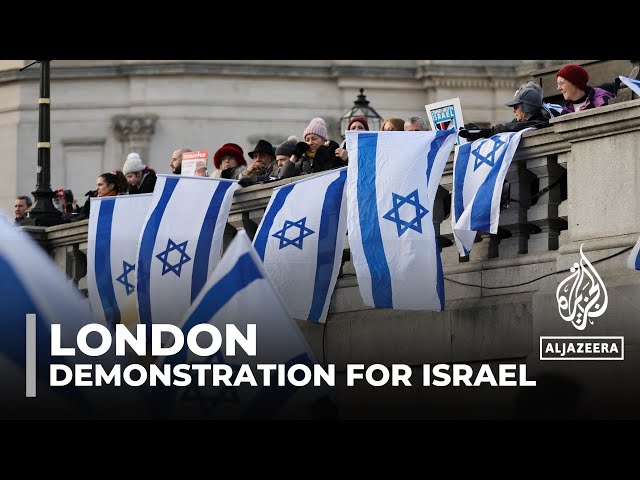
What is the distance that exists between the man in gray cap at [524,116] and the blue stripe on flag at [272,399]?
2282mm

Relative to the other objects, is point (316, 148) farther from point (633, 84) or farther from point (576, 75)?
point (633, 84)

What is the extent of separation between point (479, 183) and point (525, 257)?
0.64 meters

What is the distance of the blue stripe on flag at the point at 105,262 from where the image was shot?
20.0m

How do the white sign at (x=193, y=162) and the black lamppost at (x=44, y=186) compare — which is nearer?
the white sign at (x=193, y=162)

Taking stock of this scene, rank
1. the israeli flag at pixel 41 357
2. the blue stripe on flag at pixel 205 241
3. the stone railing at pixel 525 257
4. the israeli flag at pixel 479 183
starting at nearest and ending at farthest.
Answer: the stone railing at pixel 525 257 → the israeli flag at pixel 41 357 → the israeli flag at pixel 479 183 → the blue stripe on flag at pixel 205 241

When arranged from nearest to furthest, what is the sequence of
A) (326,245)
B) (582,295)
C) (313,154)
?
(582,295) → (326,245) → (313,154)

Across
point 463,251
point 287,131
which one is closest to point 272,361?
point 463,251

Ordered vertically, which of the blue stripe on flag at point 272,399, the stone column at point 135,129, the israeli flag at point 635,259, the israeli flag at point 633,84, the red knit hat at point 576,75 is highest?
the stone column at point 135,129

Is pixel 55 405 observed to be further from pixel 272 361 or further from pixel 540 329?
pixel 540 329

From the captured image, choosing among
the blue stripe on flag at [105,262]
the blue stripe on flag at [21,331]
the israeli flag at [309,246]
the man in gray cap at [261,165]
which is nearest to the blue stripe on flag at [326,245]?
the israeli flag at [309,246]

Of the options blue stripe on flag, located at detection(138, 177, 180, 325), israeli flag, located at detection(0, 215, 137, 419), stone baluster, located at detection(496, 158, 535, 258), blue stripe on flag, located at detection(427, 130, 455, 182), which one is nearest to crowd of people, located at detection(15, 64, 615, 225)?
blue stripe on flag, located at detection(427, 130, 455, 182)

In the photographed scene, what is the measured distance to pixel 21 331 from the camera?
17047mm

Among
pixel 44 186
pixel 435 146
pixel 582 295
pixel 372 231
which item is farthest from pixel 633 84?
pixel 44 186

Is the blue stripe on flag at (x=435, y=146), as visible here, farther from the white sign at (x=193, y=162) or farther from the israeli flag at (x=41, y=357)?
the white sign at (x=193, y=162)
